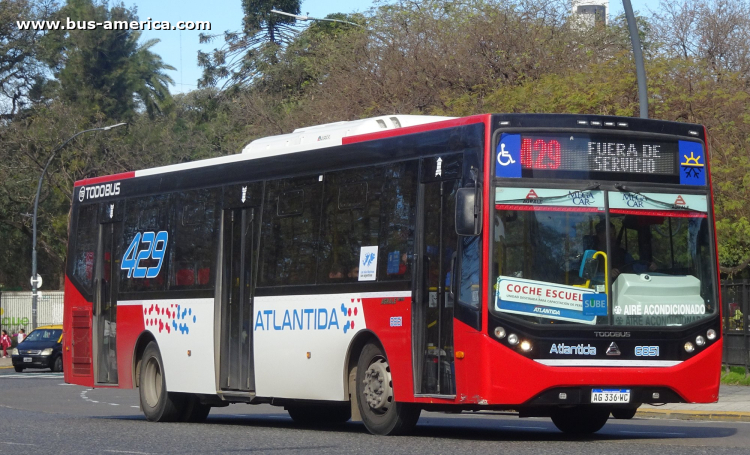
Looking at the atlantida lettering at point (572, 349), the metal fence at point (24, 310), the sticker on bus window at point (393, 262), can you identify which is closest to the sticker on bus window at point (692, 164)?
the atlantida lettering at point (572, 349)

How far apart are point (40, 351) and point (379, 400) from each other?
98.7 feet

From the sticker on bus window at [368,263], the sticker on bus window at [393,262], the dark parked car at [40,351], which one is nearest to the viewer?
the sticker on bus window at [393,262]

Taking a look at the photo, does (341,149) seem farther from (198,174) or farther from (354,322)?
(198,174)

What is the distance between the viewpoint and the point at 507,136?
11562 mm

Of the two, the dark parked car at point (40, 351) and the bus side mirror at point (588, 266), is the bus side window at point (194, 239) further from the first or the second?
the dark parked car at point (40, 351)

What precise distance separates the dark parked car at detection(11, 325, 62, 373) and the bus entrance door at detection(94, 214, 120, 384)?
23.6 metres

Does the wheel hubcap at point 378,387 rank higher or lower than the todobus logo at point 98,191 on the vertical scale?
lower

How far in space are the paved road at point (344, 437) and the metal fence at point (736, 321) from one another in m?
6.66

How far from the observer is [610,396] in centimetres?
1138

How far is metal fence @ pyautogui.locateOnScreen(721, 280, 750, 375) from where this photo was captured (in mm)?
23875

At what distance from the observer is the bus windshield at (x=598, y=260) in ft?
37.2

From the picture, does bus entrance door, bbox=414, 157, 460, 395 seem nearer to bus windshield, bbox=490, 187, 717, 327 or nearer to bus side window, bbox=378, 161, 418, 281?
bus side window, bbox=378, 161, 418, 281

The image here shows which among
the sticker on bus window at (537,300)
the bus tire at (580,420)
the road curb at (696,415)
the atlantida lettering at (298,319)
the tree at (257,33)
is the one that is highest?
the tree at (257,33)

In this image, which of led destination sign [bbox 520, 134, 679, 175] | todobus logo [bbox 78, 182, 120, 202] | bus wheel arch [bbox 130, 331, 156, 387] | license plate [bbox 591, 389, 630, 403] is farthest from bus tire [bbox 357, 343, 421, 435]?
todobus logo [bbox 78, 182, 120, 202]
